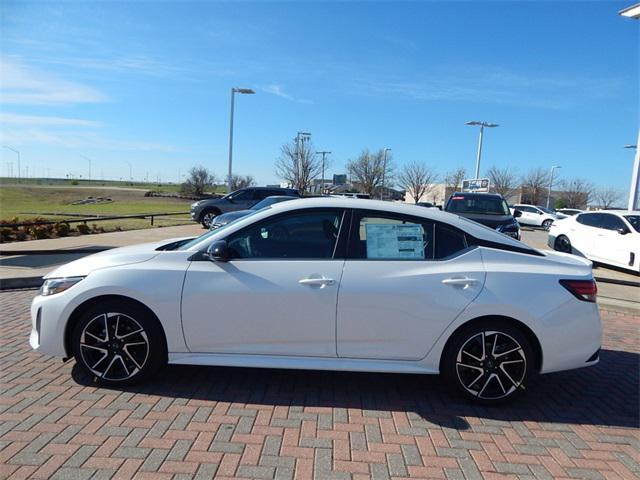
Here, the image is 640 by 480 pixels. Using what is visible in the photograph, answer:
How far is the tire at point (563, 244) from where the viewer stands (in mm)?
11820

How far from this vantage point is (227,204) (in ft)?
59.6

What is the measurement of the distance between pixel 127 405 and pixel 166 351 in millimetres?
471

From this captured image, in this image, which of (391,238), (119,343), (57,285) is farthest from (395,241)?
(57,285)

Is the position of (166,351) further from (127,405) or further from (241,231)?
(241,231)

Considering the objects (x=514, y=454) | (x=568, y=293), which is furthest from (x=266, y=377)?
(x=568, y=293)

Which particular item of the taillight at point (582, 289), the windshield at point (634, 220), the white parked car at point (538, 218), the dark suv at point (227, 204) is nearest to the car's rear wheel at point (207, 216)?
the dark suv at point (227, 204)

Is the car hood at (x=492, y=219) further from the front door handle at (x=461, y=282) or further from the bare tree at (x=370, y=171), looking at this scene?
the bare tree at (x=370, y=171)

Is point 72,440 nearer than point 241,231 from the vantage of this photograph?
Yes

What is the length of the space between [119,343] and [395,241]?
2.40m

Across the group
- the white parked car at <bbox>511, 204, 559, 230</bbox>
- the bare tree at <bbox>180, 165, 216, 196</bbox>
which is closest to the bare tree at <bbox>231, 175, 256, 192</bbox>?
the bare tree at <bbox>180, 165, 216, 196</bbox>

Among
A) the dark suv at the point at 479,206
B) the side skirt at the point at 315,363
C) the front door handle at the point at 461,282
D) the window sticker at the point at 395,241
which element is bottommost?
the side skirt at the point at 315,363

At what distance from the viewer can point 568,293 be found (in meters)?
3.26

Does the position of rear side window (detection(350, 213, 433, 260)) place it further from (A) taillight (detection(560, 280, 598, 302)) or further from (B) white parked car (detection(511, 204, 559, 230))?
(B) white parked car (detection(511, 204, 559, 230))

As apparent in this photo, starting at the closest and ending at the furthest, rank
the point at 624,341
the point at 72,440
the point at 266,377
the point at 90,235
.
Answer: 1. the point at 72,440
2. the point at 266,377
3. the point at 624,341
4. the point at 90,235
